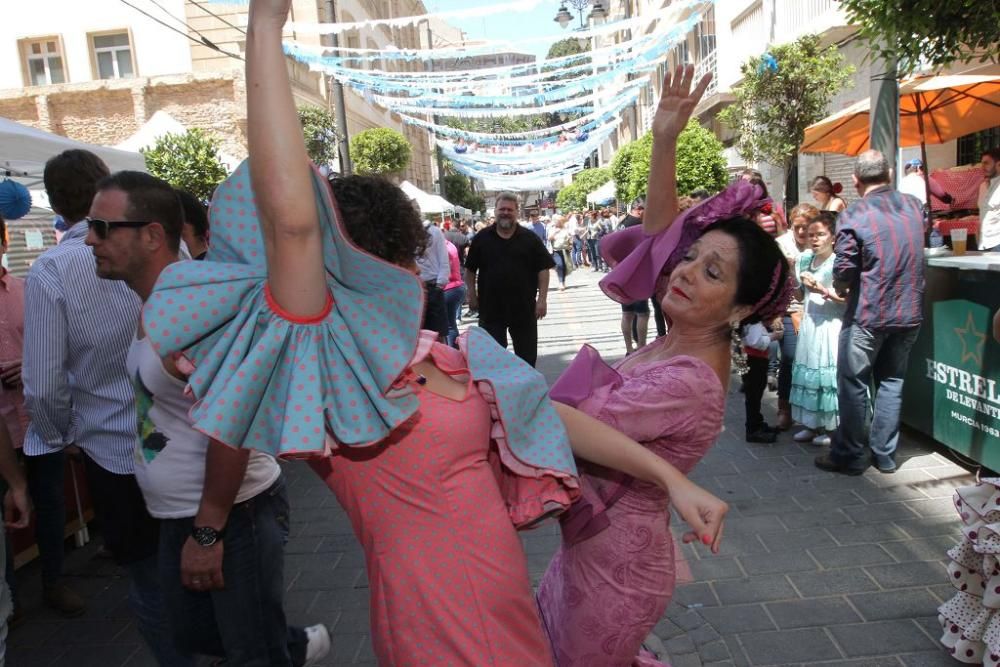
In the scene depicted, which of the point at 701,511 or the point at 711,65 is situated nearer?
the point at 701,511

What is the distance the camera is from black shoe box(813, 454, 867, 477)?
17.8 feet

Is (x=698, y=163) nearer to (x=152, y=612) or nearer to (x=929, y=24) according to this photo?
(x=929, y=24)

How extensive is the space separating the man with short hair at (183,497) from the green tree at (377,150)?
27.2 metres

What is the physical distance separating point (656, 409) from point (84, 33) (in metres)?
27.8

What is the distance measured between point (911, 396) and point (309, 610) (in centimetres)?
459

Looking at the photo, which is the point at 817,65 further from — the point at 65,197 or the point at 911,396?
the point at 65,197

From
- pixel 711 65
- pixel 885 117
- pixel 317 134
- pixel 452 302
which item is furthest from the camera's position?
pixel 711 65

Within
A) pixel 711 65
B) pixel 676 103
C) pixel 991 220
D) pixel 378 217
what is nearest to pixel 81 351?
pixel 378 217

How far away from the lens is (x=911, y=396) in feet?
19.5

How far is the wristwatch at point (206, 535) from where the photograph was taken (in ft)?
6.66

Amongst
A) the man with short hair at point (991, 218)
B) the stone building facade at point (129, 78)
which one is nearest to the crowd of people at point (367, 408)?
the man with short hair at point (991, 218)

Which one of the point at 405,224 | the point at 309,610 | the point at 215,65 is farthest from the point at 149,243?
the point at 215,65

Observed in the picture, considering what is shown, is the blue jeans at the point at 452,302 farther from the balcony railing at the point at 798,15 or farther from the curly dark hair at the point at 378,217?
the balcony railing at the point at 798,15

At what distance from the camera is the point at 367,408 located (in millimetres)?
1469
